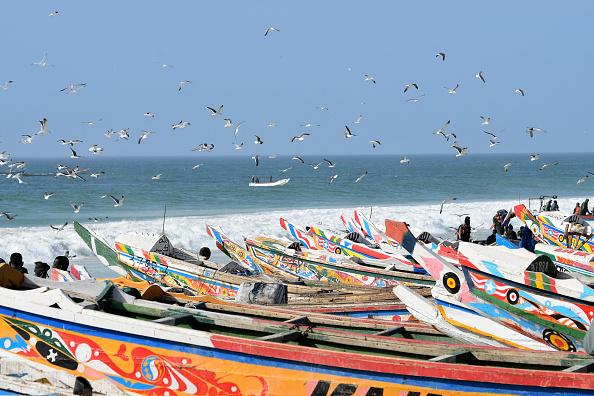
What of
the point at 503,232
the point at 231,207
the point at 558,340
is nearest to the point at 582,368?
the point at 558,340

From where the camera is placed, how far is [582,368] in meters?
5.67

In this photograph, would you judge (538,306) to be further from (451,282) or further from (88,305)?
(88,305)

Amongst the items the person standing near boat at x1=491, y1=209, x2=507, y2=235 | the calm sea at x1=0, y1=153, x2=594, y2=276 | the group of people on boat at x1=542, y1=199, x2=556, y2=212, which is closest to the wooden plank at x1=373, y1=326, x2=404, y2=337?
the calm sea at x1=0, y1=153, x2=594, y2=276

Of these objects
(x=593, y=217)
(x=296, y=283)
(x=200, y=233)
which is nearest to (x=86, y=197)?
(x=200, y=233)

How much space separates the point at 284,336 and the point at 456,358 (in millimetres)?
1694

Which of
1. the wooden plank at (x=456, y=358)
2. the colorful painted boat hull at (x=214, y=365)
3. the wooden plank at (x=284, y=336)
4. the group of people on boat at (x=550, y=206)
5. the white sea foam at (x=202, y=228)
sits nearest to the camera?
the colorful painted boat hull at (x=214, y=365)

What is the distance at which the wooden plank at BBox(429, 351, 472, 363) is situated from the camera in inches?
237

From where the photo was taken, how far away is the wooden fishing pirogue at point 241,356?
566 centimetres

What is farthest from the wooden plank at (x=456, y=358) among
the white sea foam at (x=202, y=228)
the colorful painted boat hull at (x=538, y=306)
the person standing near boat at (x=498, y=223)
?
the white sea foam at (x=202, y=228)

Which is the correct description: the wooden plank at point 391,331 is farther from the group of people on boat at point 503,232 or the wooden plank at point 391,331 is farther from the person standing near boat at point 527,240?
the person standing near boat at point 527,240

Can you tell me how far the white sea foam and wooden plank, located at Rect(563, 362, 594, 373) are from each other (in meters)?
17.9

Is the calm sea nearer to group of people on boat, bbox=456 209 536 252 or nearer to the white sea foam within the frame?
the white sea foam

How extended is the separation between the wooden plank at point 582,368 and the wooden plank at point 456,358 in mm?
868

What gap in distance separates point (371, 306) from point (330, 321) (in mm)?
2288
